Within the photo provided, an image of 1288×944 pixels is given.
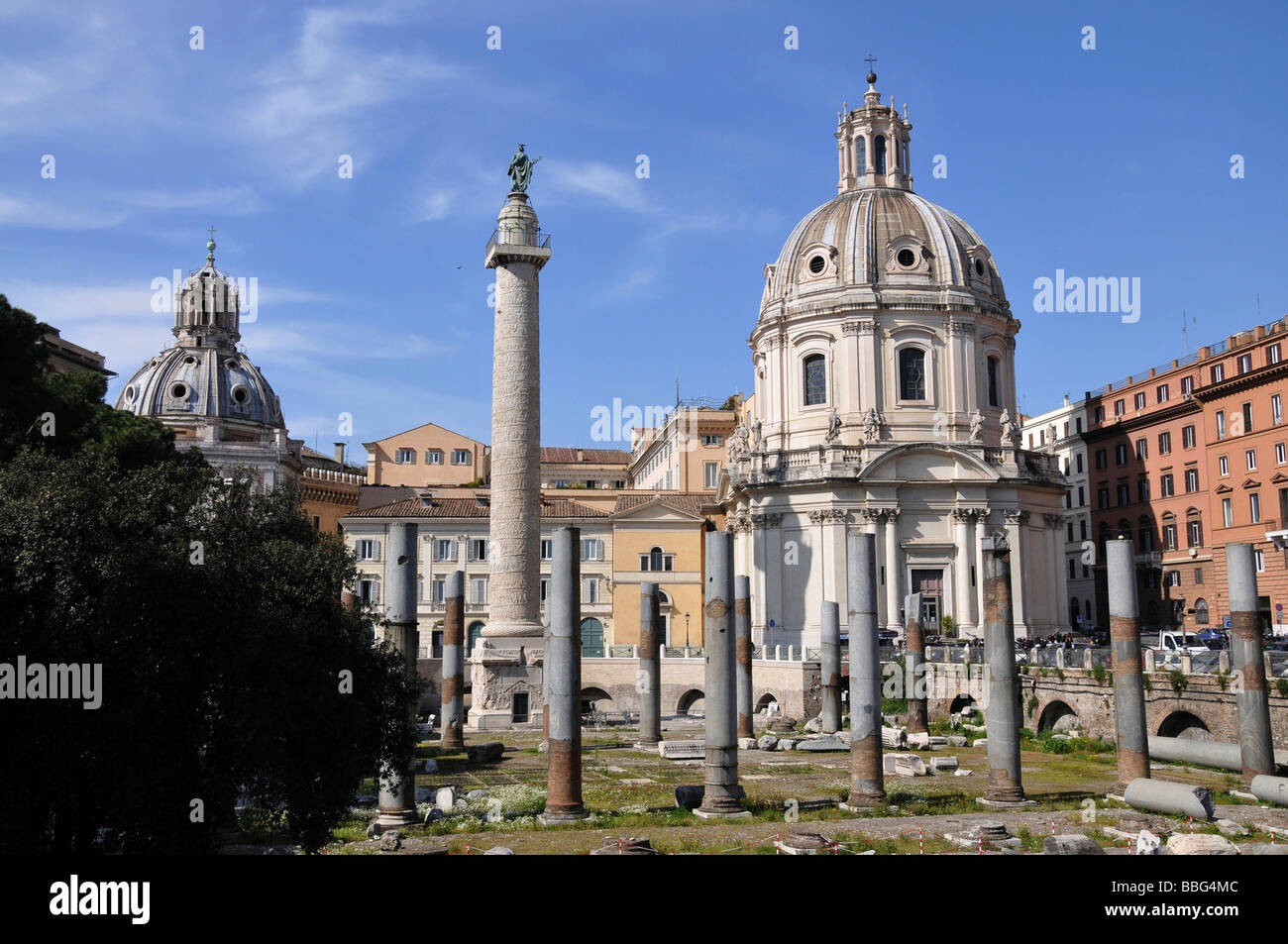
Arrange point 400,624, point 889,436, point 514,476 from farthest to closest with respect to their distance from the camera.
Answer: point 889,436
point 514,476
point 400,624

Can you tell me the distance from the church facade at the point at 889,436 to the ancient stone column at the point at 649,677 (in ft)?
62.4

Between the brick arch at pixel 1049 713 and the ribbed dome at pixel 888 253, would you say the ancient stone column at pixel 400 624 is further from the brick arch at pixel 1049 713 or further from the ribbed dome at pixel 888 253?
the ribbed dome at pixel 888 253

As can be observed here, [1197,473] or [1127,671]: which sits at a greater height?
[1197,473]

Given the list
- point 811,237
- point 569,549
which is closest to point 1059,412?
point 811,237

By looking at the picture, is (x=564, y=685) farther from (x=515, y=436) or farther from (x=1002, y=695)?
(x=515, y=436)

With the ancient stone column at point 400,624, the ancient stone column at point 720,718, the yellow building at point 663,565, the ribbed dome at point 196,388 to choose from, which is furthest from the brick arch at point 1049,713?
the ribbed dome at point 196,388

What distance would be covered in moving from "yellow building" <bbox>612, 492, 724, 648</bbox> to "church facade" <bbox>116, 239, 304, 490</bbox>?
3487 centimetres

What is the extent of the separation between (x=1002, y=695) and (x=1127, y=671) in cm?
260

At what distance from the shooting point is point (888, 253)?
5725cm

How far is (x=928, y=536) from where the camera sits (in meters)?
53.7

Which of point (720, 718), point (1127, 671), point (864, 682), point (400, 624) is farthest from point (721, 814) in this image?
point (1127, 671)

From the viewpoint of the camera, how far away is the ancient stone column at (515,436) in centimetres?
3903

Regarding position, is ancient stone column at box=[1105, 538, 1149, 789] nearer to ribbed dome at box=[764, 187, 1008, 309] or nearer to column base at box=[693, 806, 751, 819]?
column base at box=[693, 806, 751, 819]
